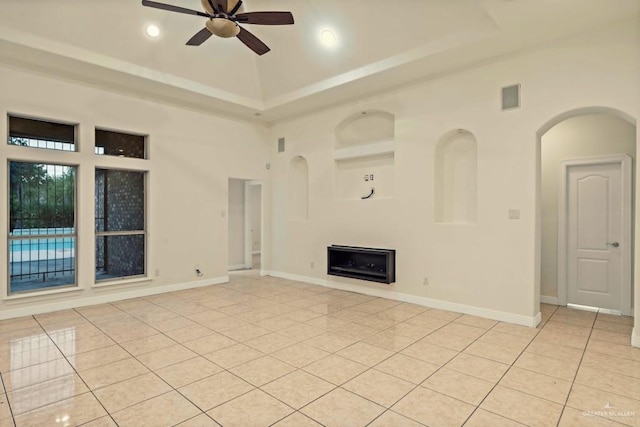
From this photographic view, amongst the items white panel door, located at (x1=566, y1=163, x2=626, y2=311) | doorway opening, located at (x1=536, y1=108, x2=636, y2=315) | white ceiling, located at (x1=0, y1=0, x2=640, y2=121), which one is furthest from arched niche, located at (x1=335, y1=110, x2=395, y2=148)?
white panel door, located at (x1=566, y1=163, x2=626, y2=311)

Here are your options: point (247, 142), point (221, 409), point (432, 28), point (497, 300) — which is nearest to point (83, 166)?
point (247, 142)

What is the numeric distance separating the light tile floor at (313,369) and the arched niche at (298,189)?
2.84 meters

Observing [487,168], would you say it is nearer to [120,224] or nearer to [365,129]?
[365,129]

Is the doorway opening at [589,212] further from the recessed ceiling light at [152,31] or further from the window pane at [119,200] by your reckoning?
the window pane at [119,200]

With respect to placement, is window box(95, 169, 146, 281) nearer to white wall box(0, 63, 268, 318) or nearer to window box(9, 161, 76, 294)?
white wall box(0, 63, 268, 318)

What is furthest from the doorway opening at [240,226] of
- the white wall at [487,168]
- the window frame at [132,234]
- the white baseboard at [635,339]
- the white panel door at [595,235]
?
the white baseboard at [635,339]

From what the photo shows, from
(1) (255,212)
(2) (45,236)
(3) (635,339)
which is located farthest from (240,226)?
(3) (635,339)

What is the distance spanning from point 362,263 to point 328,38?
3.76 m

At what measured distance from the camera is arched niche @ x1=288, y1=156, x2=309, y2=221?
7.46 m

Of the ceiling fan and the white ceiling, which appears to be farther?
the white ceiling

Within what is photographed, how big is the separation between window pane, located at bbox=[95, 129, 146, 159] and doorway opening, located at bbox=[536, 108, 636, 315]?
20.9ft

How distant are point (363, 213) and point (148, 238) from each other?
12.5 ft

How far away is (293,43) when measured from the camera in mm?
5551

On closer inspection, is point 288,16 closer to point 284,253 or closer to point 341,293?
point 341,293
